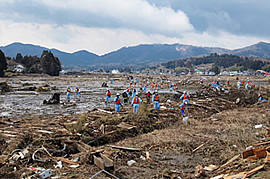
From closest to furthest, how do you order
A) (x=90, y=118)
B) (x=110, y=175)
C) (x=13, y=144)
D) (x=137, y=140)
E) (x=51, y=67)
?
1. (x=110, y=175)
2. (x=13, y=144)
3. (x=137, y=140)
4. (x=90, y=118)
5. (x=51, y=67)

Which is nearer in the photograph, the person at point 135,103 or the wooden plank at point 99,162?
the wooden plank at point 99,162

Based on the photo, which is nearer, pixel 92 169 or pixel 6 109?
pixel 92 169

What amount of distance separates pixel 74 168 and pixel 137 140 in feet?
12.5

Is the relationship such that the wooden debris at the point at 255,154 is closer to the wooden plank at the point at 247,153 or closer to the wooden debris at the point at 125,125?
the wooden plank at the point at 247,153

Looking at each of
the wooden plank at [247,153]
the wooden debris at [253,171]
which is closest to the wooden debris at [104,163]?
the wooden debris at [253,171]

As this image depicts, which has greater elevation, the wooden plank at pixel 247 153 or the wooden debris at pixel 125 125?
the wooden plank at pixel 247 153

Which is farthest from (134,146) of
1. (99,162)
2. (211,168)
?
(211,168)

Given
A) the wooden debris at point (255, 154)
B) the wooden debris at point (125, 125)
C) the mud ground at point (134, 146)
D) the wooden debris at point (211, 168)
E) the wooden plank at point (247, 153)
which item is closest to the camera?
the wooden debris at point (255, 154)

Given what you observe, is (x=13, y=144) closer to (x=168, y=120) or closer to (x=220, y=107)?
(x=168, y=120)

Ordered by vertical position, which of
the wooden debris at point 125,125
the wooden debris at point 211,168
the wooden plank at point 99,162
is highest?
the wooden plank at point 99,162

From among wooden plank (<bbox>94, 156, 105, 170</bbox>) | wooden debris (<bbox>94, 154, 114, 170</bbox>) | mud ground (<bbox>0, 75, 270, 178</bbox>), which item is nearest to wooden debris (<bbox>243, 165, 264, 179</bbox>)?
mud ground (<bbox>0, 75, 270, 178</bbox>)

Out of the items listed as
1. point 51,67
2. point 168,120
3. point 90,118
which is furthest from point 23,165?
point 51,67

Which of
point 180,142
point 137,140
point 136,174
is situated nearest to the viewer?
point 136,174

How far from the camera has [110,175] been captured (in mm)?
6512
